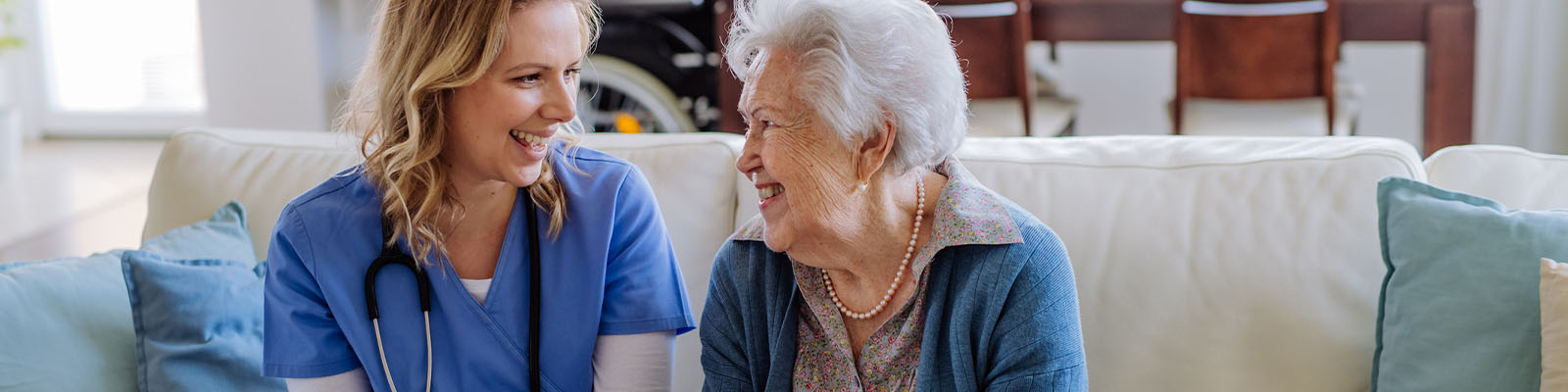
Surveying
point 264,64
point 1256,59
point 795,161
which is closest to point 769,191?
point 795,161

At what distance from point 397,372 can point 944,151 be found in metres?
0.67

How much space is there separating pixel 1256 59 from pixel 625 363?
236cm

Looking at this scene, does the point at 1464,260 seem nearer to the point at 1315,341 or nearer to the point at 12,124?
the point at 1315,341

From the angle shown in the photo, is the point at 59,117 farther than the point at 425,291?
Yes

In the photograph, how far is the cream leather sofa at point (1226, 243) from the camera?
1553 mm

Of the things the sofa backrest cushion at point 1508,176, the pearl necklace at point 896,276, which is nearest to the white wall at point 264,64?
the pearl necklace at point 896,276

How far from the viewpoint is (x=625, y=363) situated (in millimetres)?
1437

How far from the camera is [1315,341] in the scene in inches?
60.8

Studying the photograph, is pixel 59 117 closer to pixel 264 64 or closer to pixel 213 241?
pixel 264 64

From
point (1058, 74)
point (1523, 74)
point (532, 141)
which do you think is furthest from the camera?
point (1058, 74)

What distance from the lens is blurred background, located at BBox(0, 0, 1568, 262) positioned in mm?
3219

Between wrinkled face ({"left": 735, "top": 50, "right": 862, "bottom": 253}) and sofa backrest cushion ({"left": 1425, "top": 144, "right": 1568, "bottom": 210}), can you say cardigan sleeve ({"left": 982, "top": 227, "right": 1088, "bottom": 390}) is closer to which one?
wrinkled face ({"left": 735, "top": 50, "right": 862, "bottom": 253})

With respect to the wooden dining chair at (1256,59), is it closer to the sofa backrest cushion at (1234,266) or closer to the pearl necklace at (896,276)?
the sofa backrest cushion at (1234,266)

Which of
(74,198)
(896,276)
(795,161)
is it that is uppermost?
(795,161)
